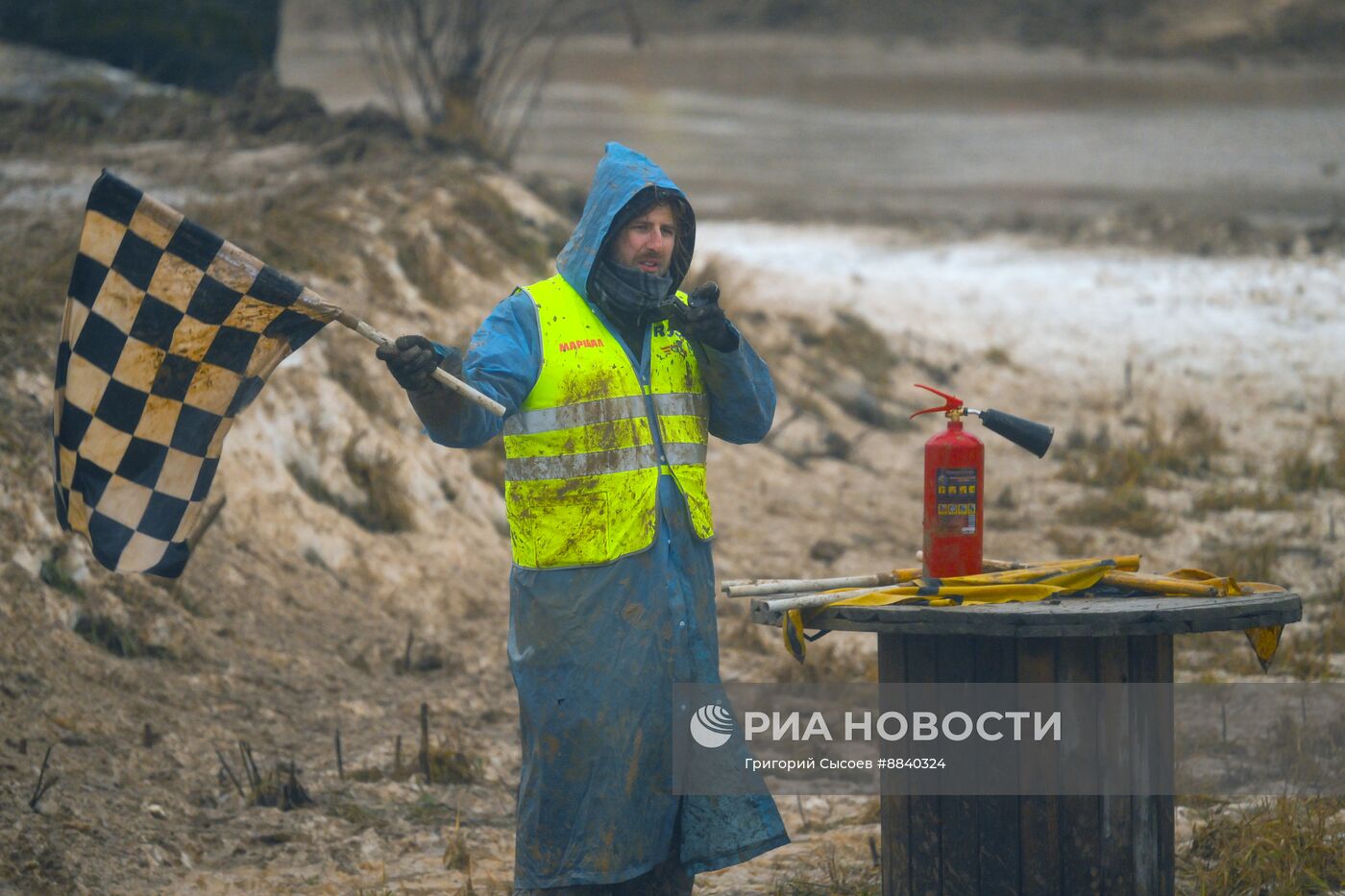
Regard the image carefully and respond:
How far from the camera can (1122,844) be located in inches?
165

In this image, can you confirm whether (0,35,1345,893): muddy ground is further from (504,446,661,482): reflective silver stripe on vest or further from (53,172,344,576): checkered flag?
(504,446,661,482): reflective silver stripe on vest

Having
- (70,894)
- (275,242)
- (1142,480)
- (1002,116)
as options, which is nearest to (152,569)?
A: (70,894)

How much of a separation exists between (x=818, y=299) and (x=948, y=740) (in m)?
11.7

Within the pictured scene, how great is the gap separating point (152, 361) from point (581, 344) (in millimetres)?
1174

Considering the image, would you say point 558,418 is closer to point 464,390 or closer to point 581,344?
point 581,344

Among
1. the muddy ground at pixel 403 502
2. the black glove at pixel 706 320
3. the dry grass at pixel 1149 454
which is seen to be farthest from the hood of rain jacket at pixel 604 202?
the dry grass at pixel 1149 454

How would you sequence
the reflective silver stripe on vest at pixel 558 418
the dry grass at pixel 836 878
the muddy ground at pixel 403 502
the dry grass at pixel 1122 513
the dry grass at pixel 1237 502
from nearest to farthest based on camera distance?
the reflective silver stripe on vest at pixel 558 418, the dry grass at pixel 836 878, the muddy ground at pixel 403 502, the dry grass at pixel 1122 513, the dry grass at pixel 1237 502

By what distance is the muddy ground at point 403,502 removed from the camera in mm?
5891

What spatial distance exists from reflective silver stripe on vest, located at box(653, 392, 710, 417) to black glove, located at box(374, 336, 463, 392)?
0.69 metres

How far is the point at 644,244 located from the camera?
4.66 m

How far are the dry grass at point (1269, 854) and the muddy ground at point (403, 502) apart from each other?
80mm

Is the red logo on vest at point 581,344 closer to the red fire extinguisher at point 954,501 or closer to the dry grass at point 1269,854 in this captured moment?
the red fire extinguisher at point 954,501

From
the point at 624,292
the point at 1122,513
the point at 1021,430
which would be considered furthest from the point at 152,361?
the point at 1122,513

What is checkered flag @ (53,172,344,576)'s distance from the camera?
14.9 feet
